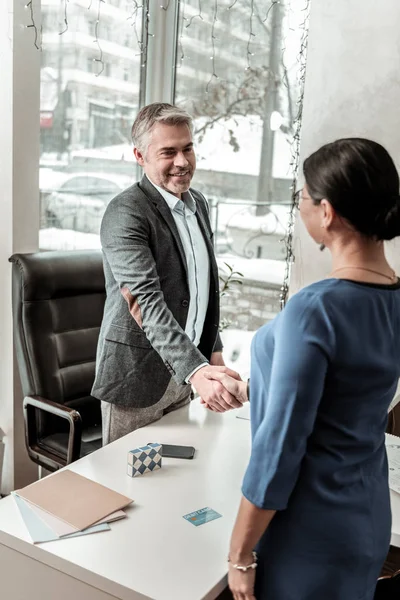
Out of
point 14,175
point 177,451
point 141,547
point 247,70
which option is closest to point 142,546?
point 141,547

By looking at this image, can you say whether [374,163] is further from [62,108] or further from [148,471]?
[62,108]

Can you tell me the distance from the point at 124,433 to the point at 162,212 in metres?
0.75

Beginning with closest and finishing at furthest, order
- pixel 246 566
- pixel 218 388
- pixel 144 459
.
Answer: pixel 246 566
pixel 144 459
pixel 218 388

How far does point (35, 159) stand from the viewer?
2852 millimetres

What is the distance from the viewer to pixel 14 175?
9.11 ft

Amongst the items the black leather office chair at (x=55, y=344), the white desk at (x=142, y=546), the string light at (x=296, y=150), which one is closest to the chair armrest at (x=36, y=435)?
the black leather office chair at (x=55, y=344)

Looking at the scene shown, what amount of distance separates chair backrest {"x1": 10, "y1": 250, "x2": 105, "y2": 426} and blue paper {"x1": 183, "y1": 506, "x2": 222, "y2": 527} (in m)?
1.13

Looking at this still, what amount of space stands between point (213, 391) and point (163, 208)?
0.67m

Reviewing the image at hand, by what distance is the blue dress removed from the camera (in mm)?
1233

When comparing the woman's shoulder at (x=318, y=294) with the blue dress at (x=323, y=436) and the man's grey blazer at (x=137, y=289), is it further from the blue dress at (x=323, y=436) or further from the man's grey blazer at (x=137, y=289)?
the man's grey blazer at (x=137, y=289)

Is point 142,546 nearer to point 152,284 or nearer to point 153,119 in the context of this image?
point 152,284

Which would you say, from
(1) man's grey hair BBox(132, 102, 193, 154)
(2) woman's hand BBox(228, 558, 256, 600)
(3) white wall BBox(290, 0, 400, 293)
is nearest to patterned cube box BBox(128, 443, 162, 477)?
(2) woman's hand BBox(228, 558, 256, 600)

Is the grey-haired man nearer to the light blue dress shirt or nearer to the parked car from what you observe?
the light blue dress shirt

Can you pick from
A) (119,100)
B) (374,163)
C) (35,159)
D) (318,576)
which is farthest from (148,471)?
(119,100)
